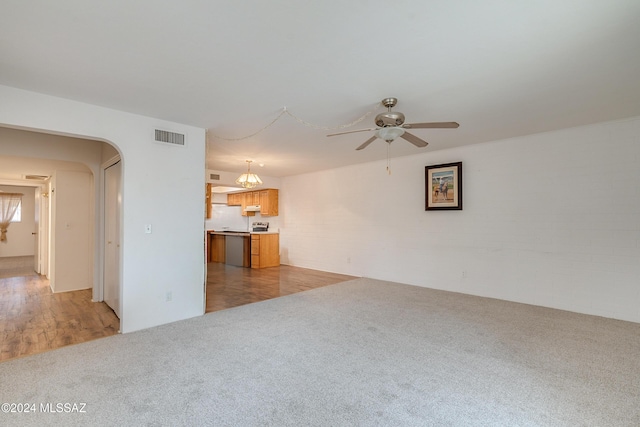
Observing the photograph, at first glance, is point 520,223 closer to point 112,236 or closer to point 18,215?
point 112,236

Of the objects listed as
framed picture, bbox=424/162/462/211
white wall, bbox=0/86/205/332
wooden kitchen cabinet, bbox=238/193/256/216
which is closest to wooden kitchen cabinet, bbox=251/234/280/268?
Answer: wooden kitchen cabinet, bbox=238/193/256/216

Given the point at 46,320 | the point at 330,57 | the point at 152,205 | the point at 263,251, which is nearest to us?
the point at 330,57

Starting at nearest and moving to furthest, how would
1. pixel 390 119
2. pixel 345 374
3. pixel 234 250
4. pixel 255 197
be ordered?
1. pixel 345 374
2. pixel 390 119
3. pixel 234 250
4. pixel 255 197

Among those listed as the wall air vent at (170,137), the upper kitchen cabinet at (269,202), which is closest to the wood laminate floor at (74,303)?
the upper kitchen cabinet at (269,202)

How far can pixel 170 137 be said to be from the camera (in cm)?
372

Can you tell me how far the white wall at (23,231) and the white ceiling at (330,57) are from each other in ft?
34.9

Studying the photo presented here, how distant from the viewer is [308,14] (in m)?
1.80

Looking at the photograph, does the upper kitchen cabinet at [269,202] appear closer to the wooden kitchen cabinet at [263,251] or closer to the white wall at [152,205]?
the wooden kitchen cabinet at [263,251]

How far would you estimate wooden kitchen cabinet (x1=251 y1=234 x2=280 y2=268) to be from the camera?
785 centimetres

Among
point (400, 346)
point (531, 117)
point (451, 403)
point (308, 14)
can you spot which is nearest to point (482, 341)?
point (400, 346)

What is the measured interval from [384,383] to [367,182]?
4700 millimetres

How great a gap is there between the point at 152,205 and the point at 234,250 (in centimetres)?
503

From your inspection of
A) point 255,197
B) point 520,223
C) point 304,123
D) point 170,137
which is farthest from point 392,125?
point 255,197

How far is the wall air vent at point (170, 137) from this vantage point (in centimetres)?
363
